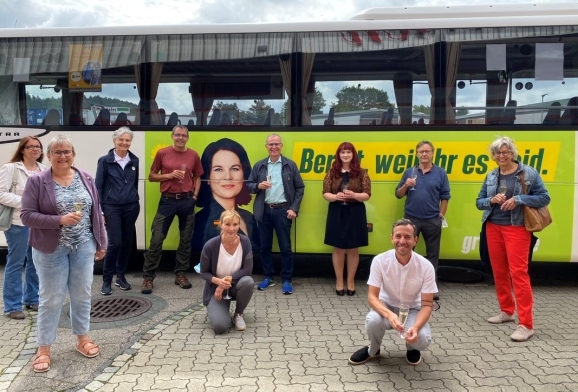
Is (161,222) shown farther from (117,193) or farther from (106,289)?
(106,289)

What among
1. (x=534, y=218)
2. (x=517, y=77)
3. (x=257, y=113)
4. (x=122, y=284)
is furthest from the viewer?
(x=257, y=113)

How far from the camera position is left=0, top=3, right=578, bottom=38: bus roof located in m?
6.06

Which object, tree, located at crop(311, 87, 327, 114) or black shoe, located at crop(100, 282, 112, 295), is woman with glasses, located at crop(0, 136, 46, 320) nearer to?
black shoe, located at crop(100, 282, 112, 295)

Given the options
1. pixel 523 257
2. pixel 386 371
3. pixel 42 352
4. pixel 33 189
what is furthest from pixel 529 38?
pixel 42 352

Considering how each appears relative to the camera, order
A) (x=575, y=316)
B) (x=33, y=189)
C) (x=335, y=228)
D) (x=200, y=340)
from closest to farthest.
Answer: (x=33, y=189) → (x=200, y=340) → (x=575, y=316) → (x=335, y=228)

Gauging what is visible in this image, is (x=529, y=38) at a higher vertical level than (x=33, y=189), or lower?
higher

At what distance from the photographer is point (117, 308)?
543cm

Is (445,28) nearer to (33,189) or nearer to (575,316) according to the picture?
(575,316)

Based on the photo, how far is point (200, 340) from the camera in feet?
14.9

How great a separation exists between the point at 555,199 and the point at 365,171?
2.39 metres

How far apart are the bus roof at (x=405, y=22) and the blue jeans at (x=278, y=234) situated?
238 cm

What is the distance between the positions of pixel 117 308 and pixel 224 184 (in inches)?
82.5

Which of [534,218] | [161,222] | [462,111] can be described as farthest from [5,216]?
[462,111]

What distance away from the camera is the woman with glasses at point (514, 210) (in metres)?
4.51
